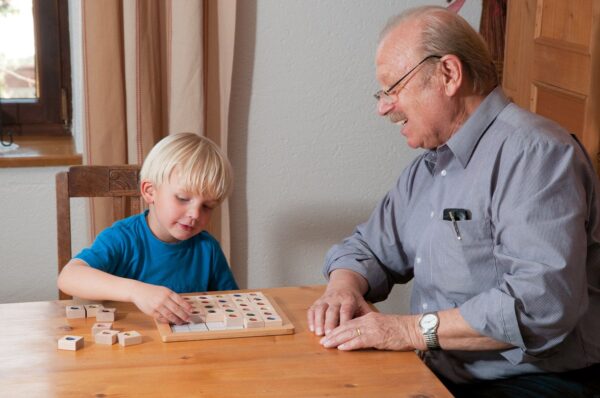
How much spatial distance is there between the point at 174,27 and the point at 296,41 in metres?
0.46

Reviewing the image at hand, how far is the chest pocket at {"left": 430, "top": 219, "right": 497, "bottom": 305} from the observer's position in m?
1.73

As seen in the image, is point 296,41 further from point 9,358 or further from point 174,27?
point 9,358

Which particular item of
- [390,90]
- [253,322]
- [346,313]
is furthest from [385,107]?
[253,322]

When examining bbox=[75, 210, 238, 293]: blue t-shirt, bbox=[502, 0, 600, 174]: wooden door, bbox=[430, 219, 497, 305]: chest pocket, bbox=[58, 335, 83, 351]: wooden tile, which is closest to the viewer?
bbox=[58, 335, 83, 351]: wooden tile

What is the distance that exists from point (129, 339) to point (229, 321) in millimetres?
193

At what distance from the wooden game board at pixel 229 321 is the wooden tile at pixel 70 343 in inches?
6.0

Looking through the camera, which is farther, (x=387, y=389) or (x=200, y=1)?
(x=200, y=1)

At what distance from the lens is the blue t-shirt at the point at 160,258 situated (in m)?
2.02

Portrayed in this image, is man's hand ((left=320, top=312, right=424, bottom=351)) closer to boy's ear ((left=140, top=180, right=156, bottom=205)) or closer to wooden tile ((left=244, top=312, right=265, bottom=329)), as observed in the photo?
wooden tile ((left=244, top=312, right=265, bottom=329))

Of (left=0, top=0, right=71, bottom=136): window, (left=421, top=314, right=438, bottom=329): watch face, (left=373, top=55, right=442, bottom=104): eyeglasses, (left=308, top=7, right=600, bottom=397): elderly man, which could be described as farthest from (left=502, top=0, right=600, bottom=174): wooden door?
(left=0, top=0, right=71, bottom=136): window

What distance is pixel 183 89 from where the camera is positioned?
108 inches

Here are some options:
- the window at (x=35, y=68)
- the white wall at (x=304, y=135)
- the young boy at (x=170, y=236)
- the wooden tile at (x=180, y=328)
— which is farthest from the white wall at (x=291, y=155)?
the wooden tile at (x=180, y=328)

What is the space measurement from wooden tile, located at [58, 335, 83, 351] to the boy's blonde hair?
0.52m

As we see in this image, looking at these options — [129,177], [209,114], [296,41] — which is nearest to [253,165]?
[209,114]
